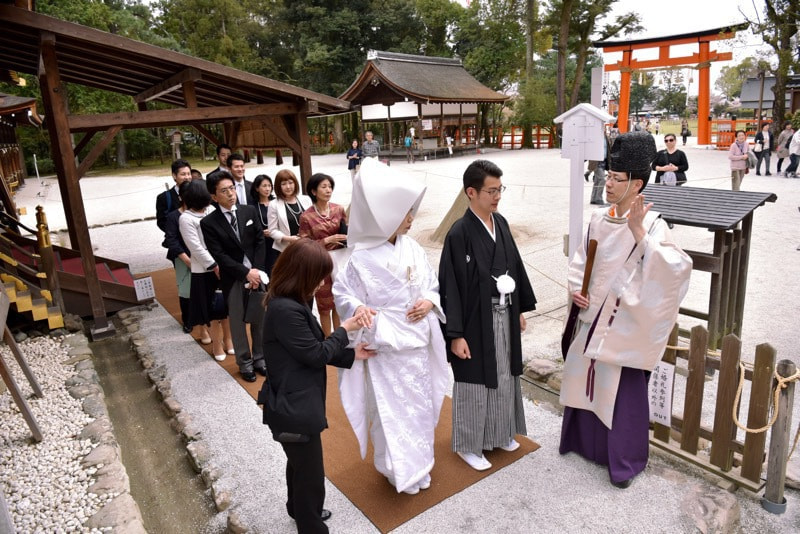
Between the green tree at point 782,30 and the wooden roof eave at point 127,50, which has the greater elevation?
the green tree at point 782,30

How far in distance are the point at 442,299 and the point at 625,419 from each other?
121 cm

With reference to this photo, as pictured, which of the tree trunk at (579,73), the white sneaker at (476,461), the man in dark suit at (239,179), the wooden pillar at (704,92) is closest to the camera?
the white sneaker at (476,461)

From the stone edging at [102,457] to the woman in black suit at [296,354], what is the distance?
1140 mm

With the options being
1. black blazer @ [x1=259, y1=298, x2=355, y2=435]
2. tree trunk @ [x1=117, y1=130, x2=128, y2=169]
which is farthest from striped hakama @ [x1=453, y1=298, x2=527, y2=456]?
tree trunk @ [x1=117, y1=130, x2=128, y2=169]

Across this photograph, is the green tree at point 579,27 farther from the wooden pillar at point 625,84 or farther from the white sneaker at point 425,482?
the white sneaker at point 425,482

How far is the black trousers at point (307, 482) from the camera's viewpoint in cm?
241

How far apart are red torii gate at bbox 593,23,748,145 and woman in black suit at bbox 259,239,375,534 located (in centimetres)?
2530

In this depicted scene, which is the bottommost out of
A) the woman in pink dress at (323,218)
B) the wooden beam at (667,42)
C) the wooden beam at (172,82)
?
the woman in pink dress at (323,218)

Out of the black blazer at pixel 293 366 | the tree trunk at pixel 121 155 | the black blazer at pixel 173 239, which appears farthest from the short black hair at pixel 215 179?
the tree trunk at pixel 121 155

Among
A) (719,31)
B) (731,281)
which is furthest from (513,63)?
(731,281)

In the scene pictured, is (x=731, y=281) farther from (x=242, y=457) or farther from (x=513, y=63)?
(x=513, y=63)

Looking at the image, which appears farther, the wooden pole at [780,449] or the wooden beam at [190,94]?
the wooden beam at [190,94]

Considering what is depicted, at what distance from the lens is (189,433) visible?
3.81 m

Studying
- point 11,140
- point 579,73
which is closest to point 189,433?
point 11,140
